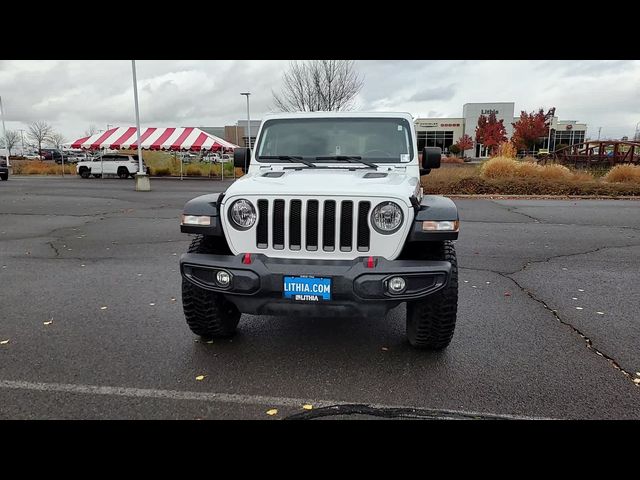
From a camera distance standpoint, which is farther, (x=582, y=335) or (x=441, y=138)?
(x=441, y=138)

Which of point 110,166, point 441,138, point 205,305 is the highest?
point 441,138

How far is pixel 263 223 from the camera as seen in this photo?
11.1 feet

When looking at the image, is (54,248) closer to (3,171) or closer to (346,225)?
(346,225)

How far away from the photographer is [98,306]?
4910mm

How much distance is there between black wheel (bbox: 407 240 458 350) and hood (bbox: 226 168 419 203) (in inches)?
21.3

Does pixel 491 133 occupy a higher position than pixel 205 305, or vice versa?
pixel 491 133

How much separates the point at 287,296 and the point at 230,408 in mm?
821

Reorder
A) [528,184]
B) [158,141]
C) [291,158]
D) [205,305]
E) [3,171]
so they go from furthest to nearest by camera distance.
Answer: [158,141] < [3,171] < [528,184] < [291,158] < [205,305]

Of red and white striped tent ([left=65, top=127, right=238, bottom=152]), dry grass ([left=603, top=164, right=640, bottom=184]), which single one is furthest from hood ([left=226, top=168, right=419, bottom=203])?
red and white striped tent ([left=65, top=127, right=238, bottom=152])

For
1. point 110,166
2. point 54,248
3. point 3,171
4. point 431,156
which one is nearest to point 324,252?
point 431,156

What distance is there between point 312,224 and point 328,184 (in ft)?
1.23

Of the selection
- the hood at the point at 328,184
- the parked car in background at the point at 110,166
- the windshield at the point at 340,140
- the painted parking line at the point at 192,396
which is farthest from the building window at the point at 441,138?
the painted parking line at the point at 192,396

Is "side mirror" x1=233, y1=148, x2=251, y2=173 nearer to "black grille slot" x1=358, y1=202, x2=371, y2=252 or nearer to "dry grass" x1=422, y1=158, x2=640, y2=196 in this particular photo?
"black grille slot" x1=358, y1=202, x2=371, y2=252
